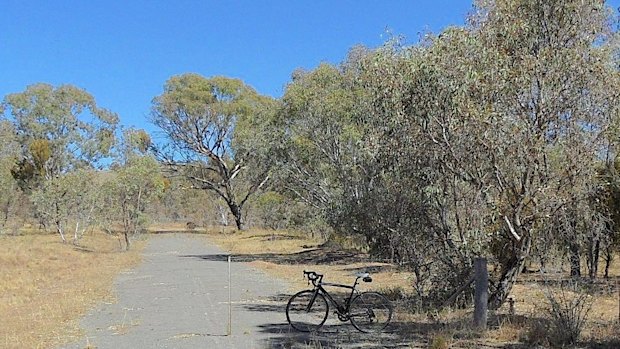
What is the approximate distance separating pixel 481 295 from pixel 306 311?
11.2 ft

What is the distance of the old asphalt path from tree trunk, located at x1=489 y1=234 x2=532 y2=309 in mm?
3819

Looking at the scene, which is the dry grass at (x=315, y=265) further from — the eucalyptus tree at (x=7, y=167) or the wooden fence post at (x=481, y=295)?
the eucalyptus tree at (x=7, y=167)

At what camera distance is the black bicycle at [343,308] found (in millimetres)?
10977

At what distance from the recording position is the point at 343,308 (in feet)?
36.1

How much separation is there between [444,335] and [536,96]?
169 inches

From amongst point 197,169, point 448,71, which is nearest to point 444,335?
point 448,71

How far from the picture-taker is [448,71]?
35.1 feet

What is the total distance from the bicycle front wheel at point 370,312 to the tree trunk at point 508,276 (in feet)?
6.41

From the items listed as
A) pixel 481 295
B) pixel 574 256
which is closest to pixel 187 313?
pixel 481 295

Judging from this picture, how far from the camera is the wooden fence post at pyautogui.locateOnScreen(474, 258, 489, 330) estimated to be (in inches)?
→ 390

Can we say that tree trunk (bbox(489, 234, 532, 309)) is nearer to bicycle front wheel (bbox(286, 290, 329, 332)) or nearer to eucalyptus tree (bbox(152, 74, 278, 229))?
bicycle front wheel (bbox(286, 290, 329, 332))

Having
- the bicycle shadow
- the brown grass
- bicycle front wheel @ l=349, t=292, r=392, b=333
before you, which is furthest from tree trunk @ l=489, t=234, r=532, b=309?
bicycle front wheel @ l=349, t=292, r=392, b=333

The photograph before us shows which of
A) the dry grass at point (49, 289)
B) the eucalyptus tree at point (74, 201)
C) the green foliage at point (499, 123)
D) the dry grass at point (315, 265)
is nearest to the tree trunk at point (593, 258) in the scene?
the dry grass at point (315, 265)

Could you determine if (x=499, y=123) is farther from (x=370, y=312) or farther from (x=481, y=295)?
(x=370, y=312)
